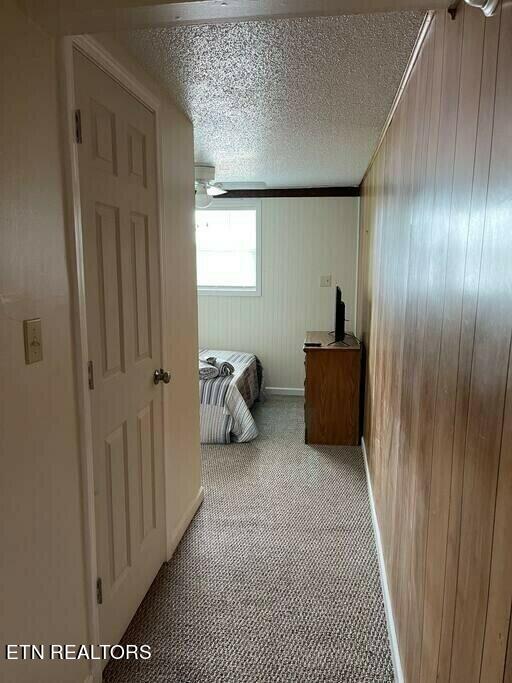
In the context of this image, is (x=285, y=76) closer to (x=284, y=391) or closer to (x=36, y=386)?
(x=36, y=386)

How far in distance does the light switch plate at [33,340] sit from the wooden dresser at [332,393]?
8.42 ft

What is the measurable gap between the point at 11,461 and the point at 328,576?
1.60 m

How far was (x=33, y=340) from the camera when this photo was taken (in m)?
1.18

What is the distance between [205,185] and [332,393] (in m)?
2.06

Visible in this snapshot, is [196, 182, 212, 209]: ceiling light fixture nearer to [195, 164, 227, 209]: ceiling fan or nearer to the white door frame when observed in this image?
[195, 164, 227, 209]: ceiling fan

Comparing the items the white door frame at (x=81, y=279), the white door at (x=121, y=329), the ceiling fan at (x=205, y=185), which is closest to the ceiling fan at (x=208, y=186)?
the ceiling fan at (x=205, y=185)

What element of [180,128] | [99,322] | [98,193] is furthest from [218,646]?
[180,128]

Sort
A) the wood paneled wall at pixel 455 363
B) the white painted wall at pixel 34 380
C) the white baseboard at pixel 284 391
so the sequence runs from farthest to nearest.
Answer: the white baseboard at pixel 284 391 → the white painted wall at pixel 34 380 → the wood paneled wall at pixel 455 363

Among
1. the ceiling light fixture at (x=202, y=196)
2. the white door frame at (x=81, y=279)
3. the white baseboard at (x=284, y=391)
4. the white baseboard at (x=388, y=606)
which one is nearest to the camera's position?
the white door frame at (x=81, y=279)

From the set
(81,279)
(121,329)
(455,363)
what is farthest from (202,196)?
(455,363)

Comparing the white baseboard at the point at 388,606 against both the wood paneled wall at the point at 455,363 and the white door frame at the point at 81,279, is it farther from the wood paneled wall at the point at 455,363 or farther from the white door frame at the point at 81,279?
the white door frame at the point at 81,279

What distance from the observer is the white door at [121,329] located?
152cm

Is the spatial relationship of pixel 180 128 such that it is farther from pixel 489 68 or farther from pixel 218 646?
pixel 218 646

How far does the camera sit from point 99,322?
1.56 m
